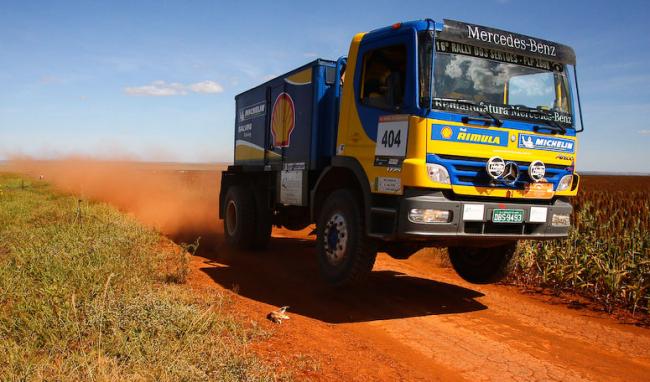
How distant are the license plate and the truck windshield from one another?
105cm

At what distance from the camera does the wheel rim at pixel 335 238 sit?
21.4 feet

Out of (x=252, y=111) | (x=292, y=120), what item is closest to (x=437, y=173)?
(x=292, y=120)

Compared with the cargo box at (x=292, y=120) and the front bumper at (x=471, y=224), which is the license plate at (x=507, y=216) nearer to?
the front bumper at (x=471, y=224)

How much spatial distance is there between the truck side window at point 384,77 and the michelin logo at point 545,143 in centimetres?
147

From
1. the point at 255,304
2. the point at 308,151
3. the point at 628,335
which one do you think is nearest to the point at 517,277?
the point at 628,335

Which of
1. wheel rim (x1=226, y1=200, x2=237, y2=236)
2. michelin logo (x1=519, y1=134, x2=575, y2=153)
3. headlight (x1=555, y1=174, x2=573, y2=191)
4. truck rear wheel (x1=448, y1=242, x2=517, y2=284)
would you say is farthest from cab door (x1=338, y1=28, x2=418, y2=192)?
wheel rim (x1=226, y1=200, x2=237, y2=236)

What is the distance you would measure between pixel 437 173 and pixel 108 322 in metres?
3.43

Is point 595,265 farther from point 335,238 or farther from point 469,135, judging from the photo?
point 335,238

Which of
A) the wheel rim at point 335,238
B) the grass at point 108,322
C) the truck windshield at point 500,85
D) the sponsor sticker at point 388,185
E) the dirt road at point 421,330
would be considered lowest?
the dirt road at point 421,330

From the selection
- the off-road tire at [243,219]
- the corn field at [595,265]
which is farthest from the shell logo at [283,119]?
the corn field at [595,265]

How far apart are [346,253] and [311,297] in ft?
3.12

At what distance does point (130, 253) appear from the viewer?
23.7 feet

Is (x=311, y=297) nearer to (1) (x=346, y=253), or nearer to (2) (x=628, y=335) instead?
(1) (x=346, y=253)

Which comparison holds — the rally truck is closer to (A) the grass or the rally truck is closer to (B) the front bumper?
(B) the front bumper
